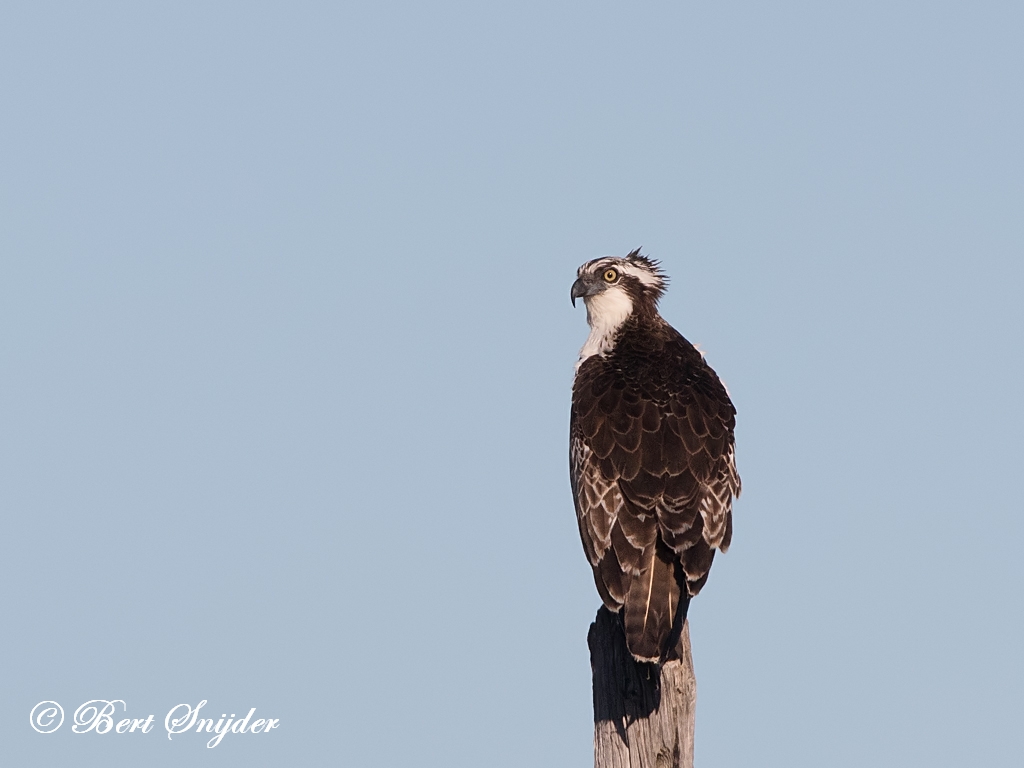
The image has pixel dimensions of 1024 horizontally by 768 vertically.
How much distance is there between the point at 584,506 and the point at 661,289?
3689mm

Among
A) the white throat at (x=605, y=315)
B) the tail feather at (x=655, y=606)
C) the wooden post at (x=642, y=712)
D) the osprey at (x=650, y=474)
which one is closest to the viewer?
the wooden post at (x=642, y=712)

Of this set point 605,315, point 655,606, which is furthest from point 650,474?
point 605,315

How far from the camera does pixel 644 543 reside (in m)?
10.1

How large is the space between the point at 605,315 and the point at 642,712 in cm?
582

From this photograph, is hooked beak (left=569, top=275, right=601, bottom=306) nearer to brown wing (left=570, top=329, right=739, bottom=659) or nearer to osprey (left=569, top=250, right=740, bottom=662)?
osprey (left=569, top=250, right=740, bottom=662)

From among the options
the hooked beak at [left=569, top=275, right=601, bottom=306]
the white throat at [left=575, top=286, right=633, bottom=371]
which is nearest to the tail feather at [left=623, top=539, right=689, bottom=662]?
the white throat at [left=575, top=286, right=633, bottom=371]

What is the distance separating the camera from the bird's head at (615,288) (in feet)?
43.4

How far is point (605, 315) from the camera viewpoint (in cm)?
1321

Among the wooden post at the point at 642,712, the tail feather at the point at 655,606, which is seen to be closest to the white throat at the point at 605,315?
the tail feather at the point at 655,606

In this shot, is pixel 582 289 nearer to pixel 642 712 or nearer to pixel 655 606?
pixel 655 606

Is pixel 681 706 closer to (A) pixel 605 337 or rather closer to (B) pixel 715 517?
(B) pixel 715 517

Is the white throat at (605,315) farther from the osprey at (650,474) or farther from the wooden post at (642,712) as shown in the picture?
the wooden post at (642,712)

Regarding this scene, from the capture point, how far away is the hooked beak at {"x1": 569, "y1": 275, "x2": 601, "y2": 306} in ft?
43.8

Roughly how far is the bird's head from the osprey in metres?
0.43
